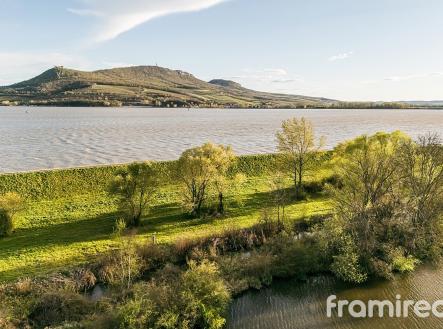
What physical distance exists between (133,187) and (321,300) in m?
26.3

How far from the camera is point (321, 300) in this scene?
31.5 m

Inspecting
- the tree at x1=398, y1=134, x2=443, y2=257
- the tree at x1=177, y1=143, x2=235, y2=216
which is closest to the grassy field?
the tree at x1=177, y1=143, x2=235, y2=216

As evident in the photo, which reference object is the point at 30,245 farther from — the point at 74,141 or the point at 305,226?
the point at 74,141

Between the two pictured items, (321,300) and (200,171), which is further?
(200,171)

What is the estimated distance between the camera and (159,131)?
424ft

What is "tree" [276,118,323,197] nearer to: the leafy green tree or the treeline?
the treeline

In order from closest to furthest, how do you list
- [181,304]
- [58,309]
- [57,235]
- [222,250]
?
[181,304], [58,309], [222,250], [57,235]

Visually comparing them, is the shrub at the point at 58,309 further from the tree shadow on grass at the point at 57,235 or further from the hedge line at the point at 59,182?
the hedge line at the point at 59,182

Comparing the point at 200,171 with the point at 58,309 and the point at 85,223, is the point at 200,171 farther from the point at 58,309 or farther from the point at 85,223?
the point at 58,309

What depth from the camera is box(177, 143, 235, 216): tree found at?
48312 millimetres

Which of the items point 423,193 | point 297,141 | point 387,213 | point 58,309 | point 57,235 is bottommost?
point 58,309

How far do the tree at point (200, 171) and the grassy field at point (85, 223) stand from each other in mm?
2727

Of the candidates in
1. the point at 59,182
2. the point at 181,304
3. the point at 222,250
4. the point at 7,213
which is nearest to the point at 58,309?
the point at 181,304

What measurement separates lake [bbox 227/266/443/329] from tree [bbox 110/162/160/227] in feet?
66.4
